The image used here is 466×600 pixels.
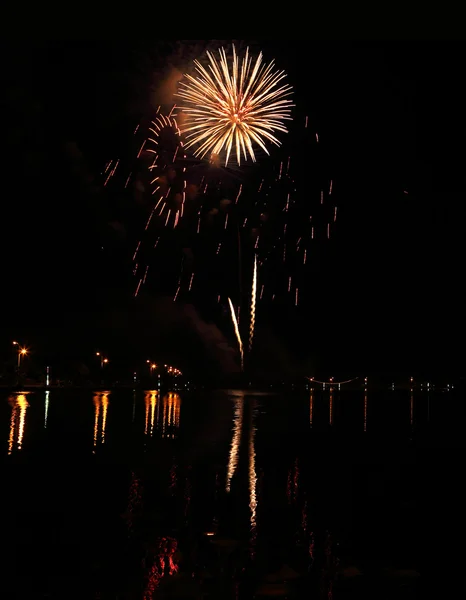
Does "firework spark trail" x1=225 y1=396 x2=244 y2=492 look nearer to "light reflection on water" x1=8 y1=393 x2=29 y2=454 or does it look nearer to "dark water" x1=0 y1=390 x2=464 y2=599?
"dark water" x1=0 y1=390 x2=464 y2=599

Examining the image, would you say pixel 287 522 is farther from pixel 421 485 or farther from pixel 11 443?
pixel 11 443

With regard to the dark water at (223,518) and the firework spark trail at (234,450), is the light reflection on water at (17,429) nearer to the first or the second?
the dark water at (223,518)

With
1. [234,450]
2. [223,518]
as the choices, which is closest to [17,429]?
[234,450]

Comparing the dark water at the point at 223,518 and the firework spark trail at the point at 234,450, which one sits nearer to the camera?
the dark water at the point at 223,518

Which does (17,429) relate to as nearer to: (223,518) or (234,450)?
(234,450)

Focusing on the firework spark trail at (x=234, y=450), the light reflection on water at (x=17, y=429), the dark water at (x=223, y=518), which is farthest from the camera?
the light reflection on water at (x=17, y=429)

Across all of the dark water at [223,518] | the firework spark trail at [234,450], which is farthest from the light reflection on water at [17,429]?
the firework spark trail at [234,450]

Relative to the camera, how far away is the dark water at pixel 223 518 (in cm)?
725

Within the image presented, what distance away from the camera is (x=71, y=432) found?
21.8 metres

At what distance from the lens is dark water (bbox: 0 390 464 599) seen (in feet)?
23.8

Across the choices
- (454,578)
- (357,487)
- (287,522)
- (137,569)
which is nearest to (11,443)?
(357,487)

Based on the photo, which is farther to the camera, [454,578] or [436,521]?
[436,521]

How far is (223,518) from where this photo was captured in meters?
10.1

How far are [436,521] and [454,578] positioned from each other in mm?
2813
